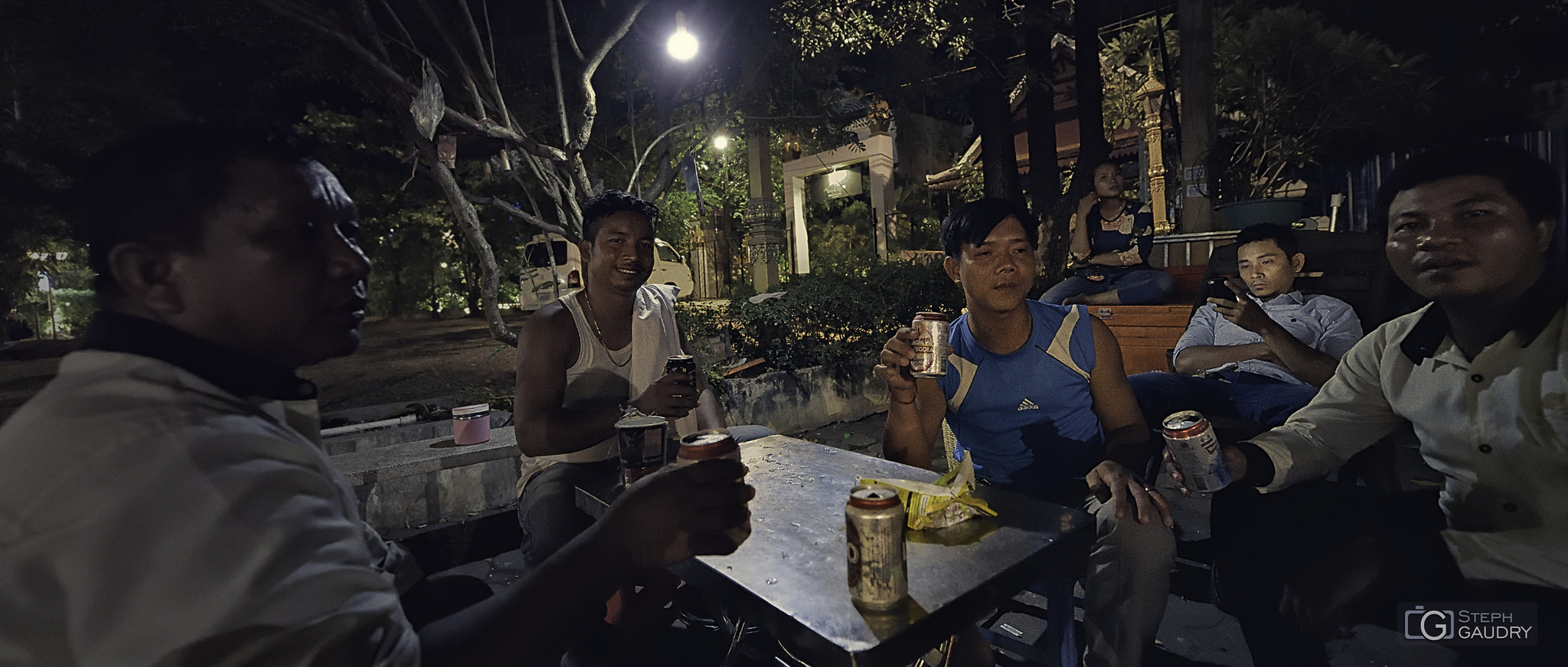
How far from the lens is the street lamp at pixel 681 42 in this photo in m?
7.04

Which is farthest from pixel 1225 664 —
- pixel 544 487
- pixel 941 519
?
pixel 544 487

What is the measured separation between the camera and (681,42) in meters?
7.07

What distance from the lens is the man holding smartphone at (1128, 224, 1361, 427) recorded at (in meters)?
2.88

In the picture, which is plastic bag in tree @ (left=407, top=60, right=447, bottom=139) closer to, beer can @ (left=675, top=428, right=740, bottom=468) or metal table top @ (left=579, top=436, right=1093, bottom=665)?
metal table top @ (left=579, top=436, right=1093, bottom=665)

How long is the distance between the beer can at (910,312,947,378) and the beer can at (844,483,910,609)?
33.8 inches

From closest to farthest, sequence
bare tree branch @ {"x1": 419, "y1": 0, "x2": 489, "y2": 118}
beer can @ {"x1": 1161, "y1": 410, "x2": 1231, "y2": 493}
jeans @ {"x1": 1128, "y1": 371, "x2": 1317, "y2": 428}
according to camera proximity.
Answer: beer can @ {"x1": 1161, "y1": 410, "x2": 1231, "y2": 493}, jeans @ {"x1": 1128, "y1": 371, "x2": 1317, "y2": 428}, bare tree branch @ {"x1": 419, "y1": 0, "x2": 489, "y2": 118}

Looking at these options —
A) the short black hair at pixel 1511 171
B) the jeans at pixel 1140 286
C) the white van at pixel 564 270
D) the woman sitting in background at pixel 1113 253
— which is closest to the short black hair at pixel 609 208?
the short black hair at pixel 1511 171

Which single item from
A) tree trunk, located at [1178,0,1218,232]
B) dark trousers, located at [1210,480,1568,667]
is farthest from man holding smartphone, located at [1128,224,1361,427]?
tree trunk, located at [1178,0,1218,232]

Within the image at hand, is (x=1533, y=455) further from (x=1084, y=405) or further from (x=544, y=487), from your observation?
(x=544, y=487)

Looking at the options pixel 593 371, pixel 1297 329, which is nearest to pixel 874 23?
pixel 1297 329

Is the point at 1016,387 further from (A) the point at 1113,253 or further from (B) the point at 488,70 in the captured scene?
(B) the point at 488,70

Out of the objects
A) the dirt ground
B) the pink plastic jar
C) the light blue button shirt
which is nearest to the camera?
the light blue button shirt

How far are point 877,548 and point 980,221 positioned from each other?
1.50 metres

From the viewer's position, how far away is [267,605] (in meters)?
0.73
